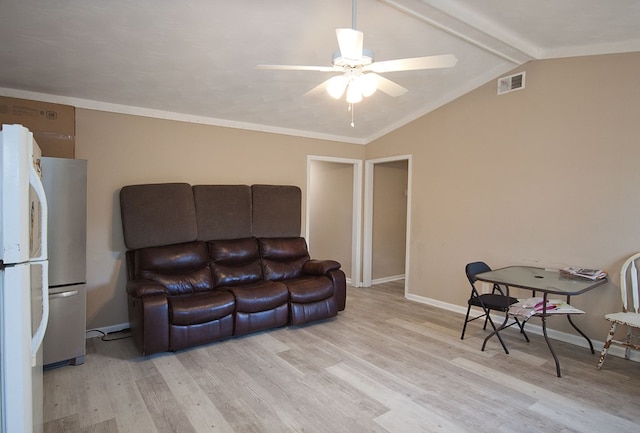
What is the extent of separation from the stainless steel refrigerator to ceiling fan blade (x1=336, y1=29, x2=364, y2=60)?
2334mm

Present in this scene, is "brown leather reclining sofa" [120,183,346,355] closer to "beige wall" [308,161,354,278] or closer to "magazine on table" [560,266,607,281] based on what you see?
"beige wall" [308,161,354,278]

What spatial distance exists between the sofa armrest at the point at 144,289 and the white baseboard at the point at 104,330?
696 millimetres

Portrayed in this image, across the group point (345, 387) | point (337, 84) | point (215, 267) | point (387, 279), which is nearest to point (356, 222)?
point (387, 279)

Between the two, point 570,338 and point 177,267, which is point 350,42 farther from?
point 570,338

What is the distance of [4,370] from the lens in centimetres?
134

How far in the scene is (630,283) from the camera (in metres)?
3.15

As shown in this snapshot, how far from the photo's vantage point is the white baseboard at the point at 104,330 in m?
3.60

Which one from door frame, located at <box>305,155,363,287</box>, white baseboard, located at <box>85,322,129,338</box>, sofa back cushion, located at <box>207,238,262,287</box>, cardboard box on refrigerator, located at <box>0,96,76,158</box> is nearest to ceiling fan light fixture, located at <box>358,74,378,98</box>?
sofa back cushion, located at <box>207,238,262,287</box>

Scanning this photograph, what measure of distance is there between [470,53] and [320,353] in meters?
3.28

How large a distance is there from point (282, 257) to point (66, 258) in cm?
226

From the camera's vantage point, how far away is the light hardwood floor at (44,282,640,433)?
2.22 meters

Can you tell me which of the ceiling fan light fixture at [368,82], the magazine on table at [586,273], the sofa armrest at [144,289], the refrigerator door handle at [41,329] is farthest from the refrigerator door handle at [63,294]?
the magazine on table at [586,273]

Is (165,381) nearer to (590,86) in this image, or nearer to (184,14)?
(184,14)

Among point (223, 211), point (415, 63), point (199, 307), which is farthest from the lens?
point (223, 211)
